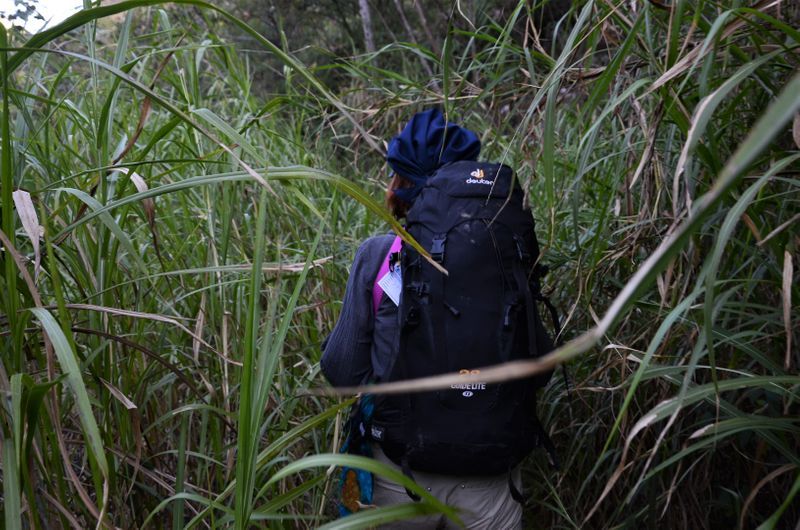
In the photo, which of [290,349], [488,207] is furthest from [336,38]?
[488,207]

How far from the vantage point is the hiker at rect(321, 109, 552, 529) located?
7.06 ft

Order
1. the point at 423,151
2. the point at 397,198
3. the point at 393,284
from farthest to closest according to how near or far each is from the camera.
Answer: the point at 397,198 → the point at 423,151 → the point at 393,284

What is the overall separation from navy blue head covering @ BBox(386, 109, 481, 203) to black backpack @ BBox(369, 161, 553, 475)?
278 millimetres

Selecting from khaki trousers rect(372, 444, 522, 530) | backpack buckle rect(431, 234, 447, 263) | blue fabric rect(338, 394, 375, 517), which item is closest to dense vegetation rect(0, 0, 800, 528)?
blue fabric rect(338, 394, 375, 517)

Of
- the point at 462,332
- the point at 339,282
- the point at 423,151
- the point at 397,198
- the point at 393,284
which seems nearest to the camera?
the point at 462,332

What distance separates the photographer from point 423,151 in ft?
8.20

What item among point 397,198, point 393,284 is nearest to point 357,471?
point 393,284

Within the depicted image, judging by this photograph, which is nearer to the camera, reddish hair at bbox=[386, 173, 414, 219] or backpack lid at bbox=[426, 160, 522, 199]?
backpack lid at bbox=[426, 160, 522, 199]

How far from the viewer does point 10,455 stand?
1177mm

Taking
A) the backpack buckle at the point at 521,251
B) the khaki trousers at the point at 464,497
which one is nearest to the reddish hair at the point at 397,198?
the backpack buckle at the point at 521,251

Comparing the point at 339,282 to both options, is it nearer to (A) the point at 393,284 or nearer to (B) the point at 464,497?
(A) the point at 393,284

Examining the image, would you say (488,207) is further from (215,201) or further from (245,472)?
(245,472)

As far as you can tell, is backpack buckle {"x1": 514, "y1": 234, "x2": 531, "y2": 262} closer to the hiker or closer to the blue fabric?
the hiker

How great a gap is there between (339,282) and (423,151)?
3.00 feet
